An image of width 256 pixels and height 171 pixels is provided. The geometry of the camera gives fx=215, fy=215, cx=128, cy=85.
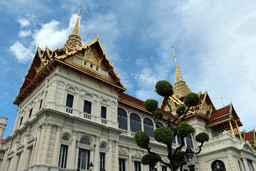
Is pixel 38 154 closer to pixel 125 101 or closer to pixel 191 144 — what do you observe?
pixel 125 101

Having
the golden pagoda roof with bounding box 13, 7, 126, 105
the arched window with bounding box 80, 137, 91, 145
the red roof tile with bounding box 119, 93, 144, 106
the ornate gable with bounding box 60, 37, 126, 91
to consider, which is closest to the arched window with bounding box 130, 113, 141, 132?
the red roof tile with bounding box 119, 93, 144, 106

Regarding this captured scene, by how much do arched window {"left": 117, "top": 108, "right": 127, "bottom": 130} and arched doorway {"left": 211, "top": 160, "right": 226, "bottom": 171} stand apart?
495 inches

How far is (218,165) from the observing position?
25.6 meters

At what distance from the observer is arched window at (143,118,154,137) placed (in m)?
24.8

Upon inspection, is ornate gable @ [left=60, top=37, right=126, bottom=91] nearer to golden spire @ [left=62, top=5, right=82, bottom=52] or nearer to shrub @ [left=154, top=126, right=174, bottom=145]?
golden spire @ [left=62, top=5, right=82, bottom=52]

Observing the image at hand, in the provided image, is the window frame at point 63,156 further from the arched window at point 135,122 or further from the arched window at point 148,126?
the arched window at point 148,126

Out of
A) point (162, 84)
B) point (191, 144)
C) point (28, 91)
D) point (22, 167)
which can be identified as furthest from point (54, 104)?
point (191, 144)

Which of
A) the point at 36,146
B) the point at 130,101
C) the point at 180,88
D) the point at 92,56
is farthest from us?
the point at 180,88

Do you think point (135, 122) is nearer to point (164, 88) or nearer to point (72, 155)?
point (72, 155)

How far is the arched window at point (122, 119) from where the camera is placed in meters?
22.0

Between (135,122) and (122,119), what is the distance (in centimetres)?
205

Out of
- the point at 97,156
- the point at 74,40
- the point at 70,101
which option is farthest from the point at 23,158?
the point at 74,40

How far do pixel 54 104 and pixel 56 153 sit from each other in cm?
374

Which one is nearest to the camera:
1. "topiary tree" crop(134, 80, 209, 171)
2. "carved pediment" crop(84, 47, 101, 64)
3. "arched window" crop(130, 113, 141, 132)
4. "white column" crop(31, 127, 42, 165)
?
"topiary tree" crop(134, 80, 209, 171)
